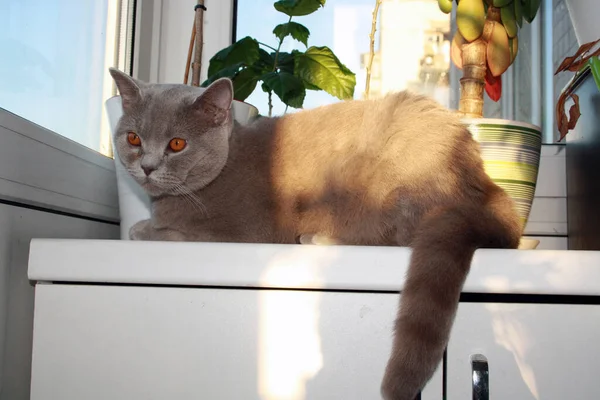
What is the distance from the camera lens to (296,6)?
131 cm

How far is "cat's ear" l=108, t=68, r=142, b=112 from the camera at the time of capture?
1021 mm

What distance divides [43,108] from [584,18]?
1.33 m

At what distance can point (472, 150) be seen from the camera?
0.94 metres

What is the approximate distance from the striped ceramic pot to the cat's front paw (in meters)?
0.69

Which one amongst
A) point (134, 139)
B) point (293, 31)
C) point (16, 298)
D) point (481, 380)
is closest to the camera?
point (481, 380)

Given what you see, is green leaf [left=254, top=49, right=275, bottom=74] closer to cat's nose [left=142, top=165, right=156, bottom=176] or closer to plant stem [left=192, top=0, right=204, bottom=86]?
→ plant stem [left=192, top=0, right=204, bottom=86]

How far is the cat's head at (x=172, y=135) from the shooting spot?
100 centimetres

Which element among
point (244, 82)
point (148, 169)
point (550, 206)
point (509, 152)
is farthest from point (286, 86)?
point (550, 206)

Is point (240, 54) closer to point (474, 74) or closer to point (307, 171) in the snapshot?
point (307, 171)

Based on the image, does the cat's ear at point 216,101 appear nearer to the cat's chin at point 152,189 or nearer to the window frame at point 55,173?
the cat's chin at point 152,189

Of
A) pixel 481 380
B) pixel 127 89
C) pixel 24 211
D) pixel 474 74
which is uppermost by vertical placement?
pixel 474 74

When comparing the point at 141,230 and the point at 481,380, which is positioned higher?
the point at 141,230

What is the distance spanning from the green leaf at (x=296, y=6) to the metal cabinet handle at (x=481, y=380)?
0.93 m

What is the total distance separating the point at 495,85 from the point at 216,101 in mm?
737
